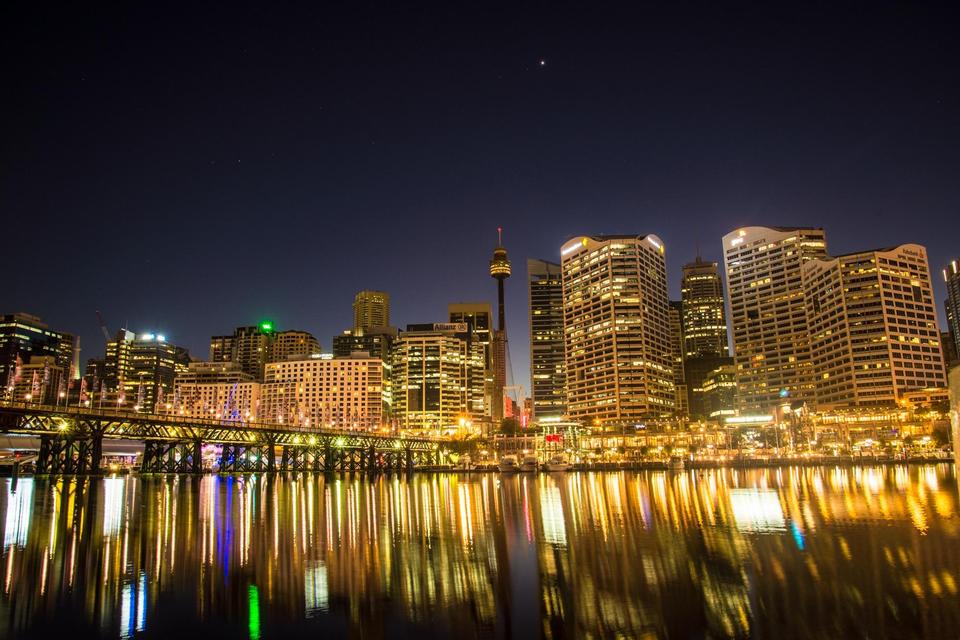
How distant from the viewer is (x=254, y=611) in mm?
19891

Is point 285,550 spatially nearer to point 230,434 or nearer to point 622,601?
point 622,601

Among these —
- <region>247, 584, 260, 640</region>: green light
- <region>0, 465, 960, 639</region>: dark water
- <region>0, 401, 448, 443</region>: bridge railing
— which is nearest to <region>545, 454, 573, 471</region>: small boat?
<region>0, 401, 448, 443</region>: bridge railing

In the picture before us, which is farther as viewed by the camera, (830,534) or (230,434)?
(230,434)

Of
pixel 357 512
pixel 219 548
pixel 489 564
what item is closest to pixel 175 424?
pixel 357 512

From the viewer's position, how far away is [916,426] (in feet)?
629

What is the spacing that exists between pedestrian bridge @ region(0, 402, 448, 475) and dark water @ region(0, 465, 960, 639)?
162 feet

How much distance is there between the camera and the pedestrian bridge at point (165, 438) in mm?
89375

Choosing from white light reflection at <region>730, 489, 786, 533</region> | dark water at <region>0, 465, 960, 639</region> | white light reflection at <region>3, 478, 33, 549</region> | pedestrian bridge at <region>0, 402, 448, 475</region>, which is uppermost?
pedestrian bridge at <region>0, 402, 448, 475</region>

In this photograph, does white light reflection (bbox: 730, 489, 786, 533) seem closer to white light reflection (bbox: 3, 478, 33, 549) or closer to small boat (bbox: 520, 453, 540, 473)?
white light reflection (bbox: 3, 478, 33, 549)

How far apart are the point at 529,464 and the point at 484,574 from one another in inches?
5789

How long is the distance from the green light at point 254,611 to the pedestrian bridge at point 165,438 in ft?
260

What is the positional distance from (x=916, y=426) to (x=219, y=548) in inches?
8637

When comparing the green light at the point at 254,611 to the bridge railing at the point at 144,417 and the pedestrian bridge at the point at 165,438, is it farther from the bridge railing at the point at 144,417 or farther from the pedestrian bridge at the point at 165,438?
the pedestrian bridge at the point at 165,438

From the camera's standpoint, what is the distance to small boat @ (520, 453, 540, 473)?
163 metres
